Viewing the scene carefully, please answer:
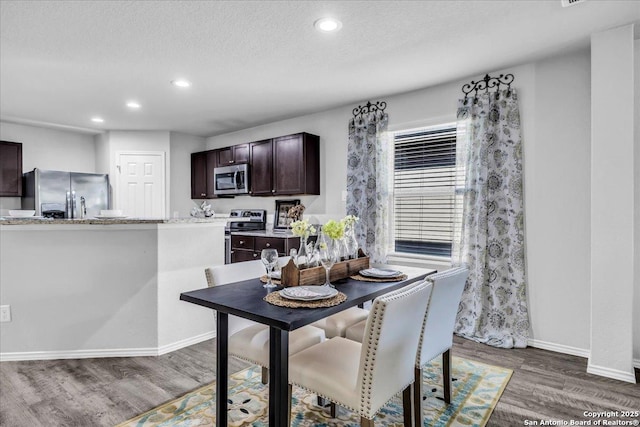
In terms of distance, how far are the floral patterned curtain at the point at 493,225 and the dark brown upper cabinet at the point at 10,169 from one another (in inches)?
222

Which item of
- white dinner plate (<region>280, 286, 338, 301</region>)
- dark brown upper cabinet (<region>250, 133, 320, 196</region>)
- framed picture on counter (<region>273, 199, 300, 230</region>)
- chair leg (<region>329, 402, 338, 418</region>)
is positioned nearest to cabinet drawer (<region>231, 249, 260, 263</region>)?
framed picture on counter (<region>273, 199, 300, 230</region>)

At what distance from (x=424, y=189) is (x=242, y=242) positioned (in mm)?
2331

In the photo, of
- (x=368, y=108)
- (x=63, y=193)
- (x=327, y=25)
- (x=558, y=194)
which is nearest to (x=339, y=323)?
(x=327, y=25)

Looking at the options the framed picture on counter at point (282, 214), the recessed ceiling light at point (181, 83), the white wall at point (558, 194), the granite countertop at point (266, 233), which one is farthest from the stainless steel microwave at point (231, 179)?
the white wall at point (558, 194)

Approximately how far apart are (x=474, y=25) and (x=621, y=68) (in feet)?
3.44

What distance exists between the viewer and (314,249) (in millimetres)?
2035

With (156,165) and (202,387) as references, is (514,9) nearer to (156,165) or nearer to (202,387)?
(202,387)

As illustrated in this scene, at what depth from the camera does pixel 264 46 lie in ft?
8.66

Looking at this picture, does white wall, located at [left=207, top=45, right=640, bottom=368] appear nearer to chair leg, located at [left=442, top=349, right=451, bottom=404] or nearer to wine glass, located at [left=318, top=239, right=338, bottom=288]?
chair leg, located at [left=442, top=349, right=451, bottom=404]

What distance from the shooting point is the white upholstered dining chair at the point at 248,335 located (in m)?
1.87

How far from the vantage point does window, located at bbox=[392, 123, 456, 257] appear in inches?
139

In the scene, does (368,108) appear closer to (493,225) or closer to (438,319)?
(493,225)

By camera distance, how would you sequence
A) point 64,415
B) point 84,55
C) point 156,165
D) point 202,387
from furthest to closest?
point 156,165
point 84,55
point 202,387
point 64,415

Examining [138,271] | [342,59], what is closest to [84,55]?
[138,271]
